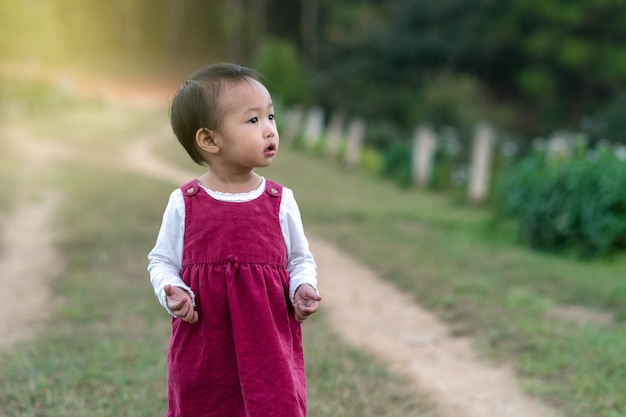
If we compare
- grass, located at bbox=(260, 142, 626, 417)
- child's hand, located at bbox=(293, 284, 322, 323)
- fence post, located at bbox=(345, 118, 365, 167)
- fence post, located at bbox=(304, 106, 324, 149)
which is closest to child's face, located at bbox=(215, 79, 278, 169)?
child's hand, located at bbox=(293, 284, 322, 323)

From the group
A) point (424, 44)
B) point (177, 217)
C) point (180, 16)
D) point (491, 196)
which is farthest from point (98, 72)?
point (177, 217)

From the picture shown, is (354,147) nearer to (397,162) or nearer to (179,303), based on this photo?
(397,162)

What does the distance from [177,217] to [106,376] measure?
1783 mm

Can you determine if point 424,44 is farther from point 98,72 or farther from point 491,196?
point 491,196

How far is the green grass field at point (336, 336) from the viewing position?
3.75 m

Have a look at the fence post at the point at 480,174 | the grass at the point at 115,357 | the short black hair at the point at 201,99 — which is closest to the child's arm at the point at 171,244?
the short black hair at the point at 201,99

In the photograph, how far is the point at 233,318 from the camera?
7.84 ft

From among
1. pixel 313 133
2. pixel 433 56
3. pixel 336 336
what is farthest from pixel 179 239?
pixel 433 56

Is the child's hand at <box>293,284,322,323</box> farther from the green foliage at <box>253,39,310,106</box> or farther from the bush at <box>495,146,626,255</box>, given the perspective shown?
the green foliage at <box>253,39,310,106</box>

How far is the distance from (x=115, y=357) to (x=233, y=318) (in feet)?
6.87

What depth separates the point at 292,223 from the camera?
254cm

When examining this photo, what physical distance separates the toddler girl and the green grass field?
1.17 metres

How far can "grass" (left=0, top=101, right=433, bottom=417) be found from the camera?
11.9ft

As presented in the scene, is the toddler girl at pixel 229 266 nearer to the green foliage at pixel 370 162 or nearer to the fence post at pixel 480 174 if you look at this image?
the fence post at pixel 480 174
